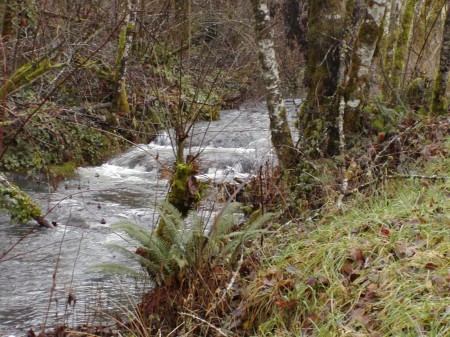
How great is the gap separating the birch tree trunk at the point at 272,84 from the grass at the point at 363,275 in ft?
8.35

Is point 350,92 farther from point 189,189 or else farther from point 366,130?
point 189,189

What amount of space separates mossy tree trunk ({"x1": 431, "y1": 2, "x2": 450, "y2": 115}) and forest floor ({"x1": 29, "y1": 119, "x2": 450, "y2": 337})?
9.71 ft

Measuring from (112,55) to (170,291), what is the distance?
436 inches

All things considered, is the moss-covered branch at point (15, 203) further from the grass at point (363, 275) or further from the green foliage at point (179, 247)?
the grass at point (363, 275)

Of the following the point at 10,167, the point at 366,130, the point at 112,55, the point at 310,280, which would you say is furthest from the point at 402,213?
the point at 112,55

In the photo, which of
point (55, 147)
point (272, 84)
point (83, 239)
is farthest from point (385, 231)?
point (55, 147)

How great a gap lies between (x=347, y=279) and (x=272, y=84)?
4.36 m

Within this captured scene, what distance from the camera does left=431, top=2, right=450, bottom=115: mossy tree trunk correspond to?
8.21 meters

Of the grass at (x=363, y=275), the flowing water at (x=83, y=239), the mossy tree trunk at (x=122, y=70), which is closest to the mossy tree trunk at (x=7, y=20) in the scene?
the mossy tree trunk at (x=122, y=70)

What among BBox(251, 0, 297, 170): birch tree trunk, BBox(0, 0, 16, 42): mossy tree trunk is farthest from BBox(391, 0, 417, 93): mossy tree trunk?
BBox(0, 0, 16, 42): mossy tree trunk

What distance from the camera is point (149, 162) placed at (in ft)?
43.2

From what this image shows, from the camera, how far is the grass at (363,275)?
12.1 ft

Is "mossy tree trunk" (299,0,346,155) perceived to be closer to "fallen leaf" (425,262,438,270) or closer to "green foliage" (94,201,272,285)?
"green foliage" (94,201,272,285)

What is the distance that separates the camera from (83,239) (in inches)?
324
